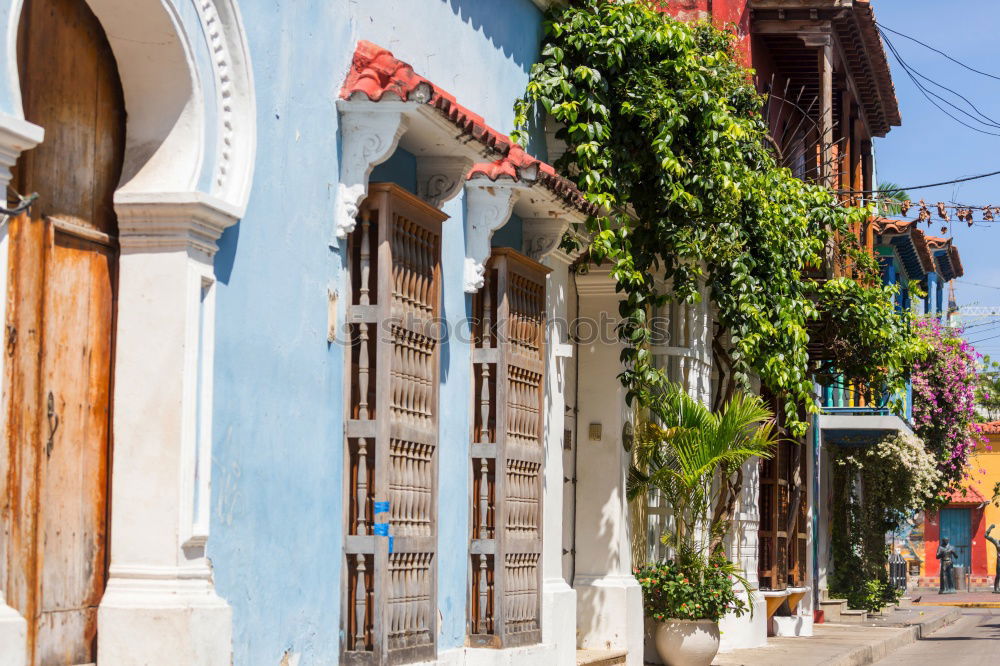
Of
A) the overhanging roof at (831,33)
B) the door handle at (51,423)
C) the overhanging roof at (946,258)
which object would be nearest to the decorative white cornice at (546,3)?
the door handle at (51,423)

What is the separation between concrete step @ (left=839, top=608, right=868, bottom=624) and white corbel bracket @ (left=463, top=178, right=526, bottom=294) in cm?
1461

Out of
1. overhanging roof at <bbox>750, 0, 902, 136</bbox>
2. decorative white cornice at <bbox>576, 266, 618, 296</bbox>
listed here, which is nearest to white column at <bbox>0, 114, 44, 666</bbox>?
decorative white cornice at <bbox>576, 266, 618, 296</bbox>

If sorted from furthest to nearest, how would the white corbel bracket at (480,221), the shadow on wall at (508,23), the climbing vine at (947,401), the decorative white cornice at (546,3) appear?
1. the climbing vine at (947,401)
2. the decorative white cornice at (546,3)
3. the shadow on wall at (508,23)
4. the white corbel bracket at (480,221)

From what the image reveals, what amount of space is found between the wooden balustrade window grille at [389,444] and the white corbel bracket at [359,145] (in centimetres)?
18

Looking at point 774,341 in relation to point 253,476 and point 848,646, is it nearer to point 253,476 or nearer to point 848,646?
point 848,646

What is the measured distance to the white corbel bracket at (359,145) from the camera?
7.59 meters

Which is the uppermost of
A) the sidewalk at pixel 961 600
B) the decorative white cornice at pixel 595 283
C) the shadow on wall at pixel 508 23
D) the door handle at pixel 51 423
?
the shadow on wall at pixel 508 23

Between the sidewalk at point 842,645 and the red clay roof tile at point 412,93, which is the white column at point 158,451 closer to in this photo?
the red clay roof tile at point 412,93

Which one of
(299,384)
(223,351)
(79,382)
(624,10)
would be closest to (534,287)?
(624,10)

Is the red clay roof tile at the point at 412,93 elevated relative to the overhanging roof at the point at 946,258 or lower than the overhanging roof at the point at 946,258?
lower

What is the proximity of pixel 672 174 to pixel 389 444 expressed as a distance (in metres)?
4.54

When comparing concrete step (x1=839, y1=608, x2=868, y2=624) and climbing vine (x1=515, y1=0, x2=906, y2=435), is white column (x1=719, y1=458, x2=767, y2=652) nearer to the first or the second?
climbing vine (x1=515, y1=0, x2=906, y2=435)

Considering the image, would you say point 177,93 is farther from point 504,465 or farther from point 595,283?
point 595,283

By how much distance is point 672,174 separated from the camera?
1145 cm
